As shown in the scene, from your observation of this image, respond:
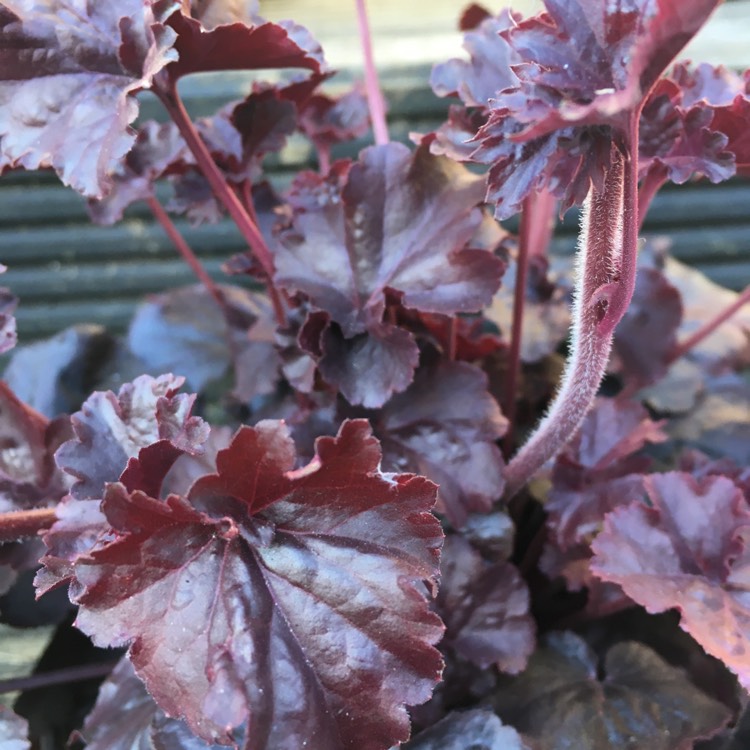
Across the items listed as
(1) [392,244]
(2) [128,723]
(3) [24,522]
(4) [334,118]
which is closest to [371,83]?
(4) [334,118]

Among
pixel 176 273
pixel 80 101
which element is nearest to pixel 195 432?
pixel 80 101

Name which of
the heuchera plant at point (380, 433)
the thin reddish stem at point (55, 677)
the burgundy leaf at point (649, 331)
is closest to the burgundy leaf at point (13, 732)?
the heuchera plant at point (380, 433)

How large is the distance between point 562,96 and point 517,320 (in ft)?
1.14

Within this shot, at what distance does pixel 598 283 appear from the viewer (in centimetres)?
51

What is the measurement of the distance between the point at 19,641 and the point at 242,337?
41 centimetres

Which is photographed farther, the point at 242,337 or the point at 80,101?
the point at 242,337

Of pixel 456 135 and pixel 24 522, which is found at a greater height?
pixel 456 135

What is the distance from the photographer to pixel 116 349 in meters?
1.02

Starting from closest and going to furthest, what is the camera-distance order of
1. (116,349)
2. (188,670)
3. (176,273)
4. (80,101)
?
(188,670), (80,101), (116,349), (176,273)

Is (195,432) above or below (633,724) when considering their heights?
above

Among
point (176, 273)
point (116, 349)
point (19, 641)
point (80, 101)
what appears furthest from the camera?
point (176, 273)

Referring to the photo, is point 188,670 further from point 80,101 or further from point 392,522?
point 80,101

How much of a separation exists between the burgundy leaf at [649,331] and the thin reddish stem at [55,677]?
2.23 ft

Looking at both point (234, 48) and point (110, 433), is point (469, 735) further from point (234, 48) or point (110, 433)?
point (234, 48)
